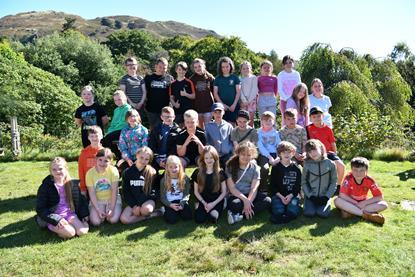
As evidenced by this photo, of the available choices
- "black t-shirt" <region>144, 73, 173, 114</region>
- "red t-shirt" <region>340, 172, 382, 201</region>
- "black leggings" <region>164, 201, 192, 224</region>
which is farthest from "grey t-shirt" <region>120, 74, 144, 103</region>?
"red t-shirt" <region>340, 172, 382, 201</region>

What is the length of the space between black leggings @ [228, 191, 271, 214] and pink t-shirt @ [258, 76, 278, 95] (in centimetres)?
254

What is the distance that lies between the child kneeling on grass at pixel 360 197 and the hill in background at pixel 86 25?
110m

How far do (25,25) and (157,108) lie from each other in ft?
450

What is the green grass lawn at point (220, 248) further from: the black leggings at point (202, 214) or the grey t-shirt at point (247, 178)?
the grey t-shirt at point (247, 178)

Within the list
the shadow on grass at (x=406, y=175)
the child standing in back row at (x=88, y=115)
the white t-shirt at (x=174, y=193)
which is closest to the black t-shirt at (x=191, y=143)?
the white t-shirt at (x=174, y=193)

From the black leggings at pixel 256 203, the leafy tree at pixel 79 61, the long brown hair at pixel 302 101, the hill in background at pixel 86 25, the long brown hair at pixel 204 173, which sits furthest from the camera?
the hill in background at pixel 86 25

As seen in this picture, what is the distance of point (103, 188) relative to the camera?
5.65 metres

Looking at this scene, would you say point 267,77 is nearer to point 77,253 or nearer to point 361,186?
point 361,186

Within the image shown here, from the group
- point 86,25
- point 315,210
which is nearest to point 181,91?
point 315,210

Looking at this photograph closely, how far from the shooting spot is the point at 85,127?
269 inches

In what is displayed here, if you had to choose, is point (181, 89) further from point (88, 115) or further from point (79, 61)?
point (79, 61)

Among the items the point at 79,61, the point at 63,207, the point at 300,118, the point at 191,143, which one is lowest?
the point at 63,207

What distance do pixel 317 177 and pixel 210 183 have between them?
5.25ft

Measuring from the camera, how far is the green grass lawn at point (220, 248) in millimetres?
4129
